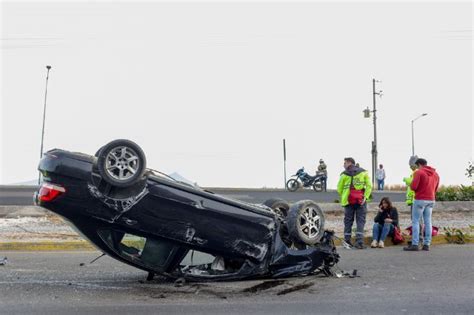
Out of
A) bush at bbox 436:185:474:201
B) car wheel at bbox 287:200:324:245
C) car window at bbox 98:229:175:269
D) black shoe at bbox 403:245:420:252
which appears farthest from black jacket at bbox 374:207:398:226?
bush at bbox 436:185:474:201

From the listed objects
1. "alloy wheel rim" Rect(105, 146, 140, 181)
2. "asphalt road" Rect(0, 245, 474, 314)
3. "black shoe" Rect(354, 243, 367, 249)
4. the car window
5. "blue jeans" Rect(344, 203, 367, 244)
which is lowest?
"asphalt road" Rect(0, 245, 474, 314)

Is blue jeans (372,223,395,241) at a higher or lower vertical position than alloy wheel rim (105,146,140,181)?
lower

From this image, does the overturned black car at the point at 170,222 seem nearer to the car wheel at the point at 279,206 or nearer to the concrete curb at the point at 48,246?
the car wheel at the point at 279,206

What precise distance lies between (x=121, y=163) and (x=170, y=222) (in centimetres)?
81

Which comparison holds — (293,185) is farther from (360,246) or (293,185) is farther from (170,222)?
(170,222)

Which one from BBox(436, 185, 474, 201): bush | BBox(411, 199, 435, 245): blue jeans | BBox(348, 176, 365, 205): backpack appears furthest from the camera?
BBox(436, 185, 474, 201): bush

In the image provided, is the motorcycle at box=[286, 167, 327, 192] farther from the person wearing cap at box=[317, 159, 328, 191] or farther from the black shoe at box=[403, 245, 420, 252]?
the black shoe at box=[403, 245, 420, 252]

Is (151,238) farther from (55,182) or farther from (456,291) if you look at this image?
(456,291)

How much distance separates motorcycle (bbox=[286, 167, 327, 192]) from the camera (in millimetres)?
29062

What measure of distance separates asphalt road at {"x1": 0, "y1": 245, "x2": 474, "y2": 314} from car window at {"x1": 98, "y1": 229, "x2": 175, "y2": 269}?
0.35 m

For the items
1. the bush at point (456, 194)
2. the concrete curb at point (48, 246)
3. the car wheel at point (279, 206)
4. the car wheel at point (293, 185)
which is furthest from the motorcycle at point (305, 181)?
the car wheel at point (279, 206)

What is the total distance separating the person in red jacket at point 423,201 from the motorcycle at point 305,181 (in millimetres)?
18293

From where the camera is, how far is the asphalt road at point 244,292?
595 cm

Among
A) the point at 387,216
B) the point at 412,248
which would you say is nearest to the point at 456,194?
the point at 387,216
